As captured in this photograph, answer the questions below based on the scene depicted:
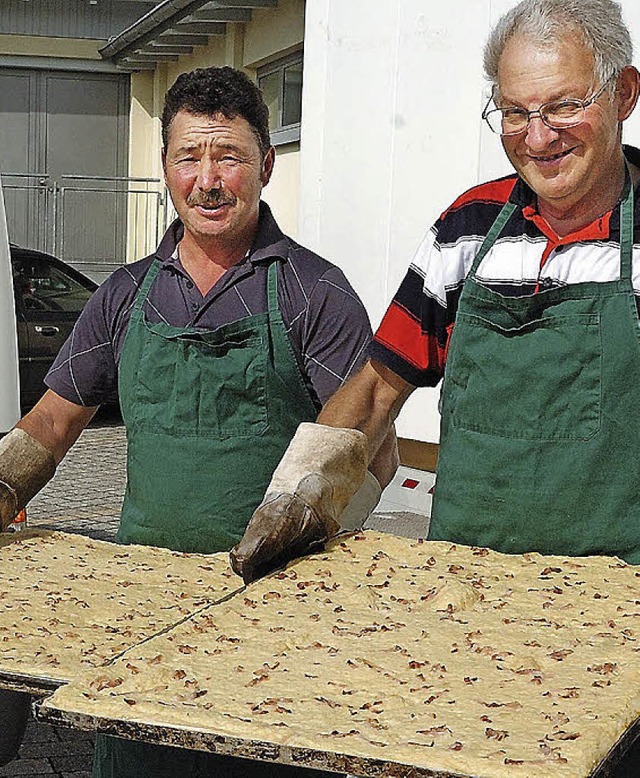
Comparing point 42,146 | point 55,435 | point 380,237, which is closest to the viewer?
point 55,435

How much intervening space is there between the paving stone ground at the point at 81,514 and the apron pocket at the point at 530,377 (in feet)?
7.24

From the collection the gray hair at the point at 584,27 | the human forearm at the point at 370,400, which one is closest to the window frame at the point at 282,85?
the human forearm at the point at 370,400

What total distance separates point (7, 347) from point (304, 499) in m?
2.38

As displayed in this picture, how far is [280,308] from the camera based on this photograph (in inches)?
120

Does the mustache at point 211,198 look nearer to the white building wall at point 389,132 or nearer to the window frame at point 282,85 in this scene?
the white building wall at point 389,132

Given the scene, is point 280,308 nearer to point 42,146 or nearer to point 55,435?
point 55,435

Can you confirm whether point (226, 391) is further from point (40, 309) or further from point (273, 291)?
point (40, 309)

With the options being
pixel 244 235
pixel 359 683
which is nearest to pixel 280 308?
pixel 244 235

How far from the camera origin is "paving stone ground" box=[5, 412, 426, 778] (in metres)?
4.53

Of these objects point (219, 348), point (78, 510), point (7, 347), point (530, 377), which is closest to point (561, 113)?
point (530, 377)

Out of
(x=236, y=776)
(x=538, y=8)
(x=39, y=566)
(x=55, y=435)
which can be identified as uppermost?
(x=538, y=8)

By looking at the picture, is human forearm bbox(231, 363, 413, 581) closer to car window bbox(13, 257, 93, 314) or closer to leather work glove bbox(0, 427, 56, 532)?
leather work glove bbox(0, 427, 56, 532)

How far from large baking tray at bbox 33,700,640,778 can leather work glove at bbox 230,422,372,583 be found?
0.71 m

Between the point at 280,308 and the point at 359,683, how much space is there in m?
1.21
